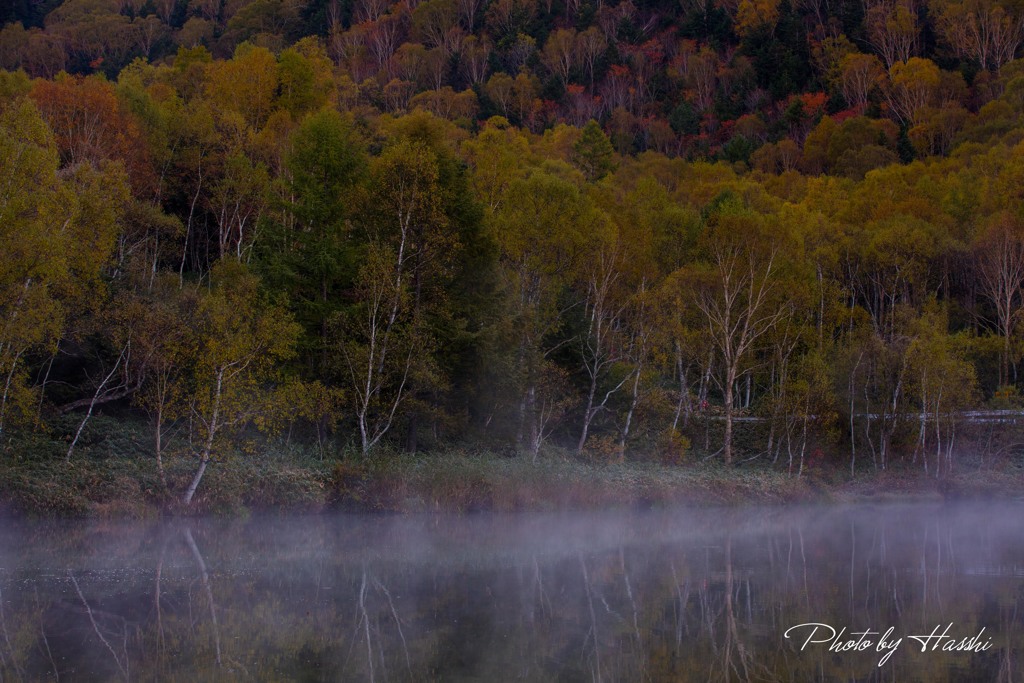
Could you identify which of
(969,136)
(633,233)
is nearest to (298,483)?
(633,233)

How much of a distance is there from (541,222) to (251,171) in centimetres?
1573

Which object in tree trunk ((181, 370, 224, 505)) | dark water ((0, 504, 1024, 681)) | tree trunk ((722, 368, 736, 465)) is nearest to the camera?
dark water ((0, 504, 1024, 681))

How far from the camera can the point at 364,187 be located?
122 feet

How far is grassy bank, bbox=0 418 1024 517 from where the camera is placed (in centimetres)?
2664

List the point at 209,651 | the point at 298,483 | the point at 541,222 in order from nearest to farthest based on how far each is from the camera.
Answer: the point at 209,651, the point at 298,483, the point at 541,222

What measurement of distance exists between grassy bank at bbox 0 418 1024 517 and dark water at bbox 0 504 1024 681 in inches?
42.4

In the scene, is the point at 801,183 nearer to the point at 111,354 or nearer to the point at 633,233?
the point at 633,233

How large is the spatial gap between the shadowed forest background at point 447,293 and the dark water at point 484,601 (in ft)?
20.1

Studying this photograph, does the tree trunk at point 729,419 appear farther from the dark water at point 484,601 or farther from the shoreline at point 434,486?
the dark water at point 484,601
